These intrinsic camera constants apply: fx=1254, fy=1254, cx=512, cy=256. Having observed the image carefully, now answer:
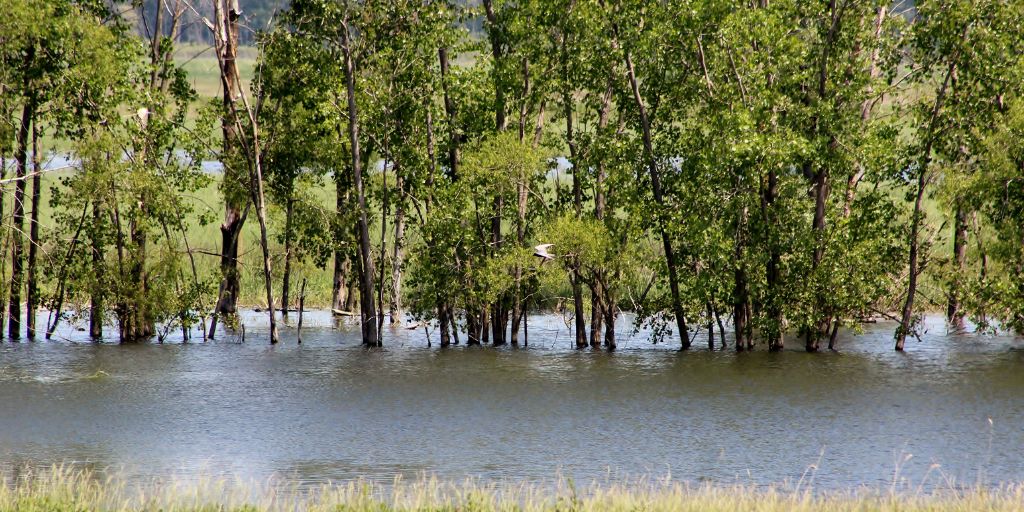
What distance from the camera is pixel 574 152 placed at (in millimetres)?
42375

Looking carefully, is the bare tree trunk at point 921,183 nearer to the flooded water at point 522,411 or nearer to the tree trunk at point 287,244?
the flooded water at point 522,411

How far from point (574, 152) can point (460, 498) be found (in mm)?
25668

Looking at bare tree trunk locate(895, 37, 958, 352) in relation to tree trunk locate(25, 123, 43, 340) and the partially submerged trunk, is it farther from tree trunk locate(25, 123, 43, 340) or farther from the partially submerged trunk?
tree trunk locate(25, 123, 43, 340)

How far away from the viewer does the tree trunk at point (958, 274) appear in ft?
132

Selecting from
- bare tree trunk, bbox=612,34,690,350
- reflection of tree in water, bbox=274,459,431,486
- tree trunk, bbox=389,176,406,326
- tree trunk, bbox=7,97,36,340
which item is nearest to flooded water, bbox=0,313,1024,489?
reflection of tree in water, bbox=274,459,431,486

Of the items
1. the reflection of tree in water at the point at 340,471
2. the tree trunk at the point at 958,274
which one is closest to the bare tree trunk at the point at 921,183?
the tree trunk at the point at 958,274

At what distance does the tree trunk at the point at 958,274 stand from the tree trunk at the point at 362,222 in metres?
19.2

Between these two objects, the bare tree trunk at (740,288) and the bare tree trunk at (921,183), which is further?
the bare tree trunk at (740,288)

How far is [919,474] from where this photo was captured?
2233 cm

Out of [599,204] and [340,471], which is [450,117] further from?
[340,471]

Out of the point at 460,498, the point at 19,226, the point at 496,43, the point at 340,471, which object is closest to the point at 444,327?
the point at 496,43

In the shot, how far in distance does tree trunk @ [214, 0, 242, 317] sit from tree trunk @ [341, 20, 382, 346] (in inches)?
166

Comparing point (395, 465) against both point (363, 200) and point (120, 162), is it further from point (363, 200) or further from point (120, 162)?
point (120, 162)

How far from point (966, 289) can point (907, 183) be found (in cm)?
386
